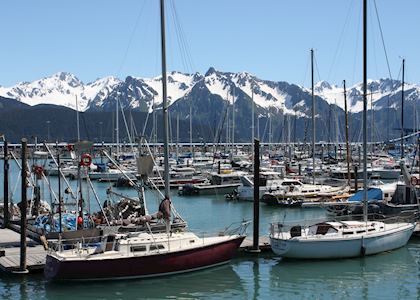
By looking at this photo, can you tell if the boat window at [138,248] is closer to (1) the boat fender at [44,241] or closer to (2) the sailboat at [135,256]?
(2) the sailboat at [135,256]

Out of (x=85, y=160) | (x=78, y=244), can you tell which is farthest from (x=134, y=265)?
(x=85, y=160)

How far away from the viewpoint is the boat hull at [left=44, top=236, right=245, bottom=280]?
98.5 feet

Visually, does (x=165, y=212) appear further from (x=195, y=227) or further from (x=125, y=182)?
(x=125, y=182)

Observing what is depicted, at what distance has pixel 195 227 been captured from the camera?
50.5 m

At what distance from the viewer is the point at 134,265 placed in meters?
30.8

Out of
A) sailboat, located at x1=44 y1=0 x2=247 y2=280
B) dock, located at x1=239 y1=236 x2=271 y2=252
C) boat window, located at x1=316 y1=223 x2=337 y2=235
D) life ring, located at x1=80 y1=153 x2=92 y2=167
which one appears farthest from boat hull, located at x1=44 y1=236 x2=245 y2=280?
life ring, located at x1=80 y1=153 x2=92 y2=167

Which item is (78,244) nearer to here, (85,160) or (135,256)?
(135,256)

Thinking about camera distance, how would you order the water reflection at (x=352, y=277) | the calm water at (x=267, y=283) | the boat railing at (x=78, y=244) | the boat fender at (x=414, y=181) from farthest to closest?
the boat fender at (x=414, y=181) → the boat railing at (x=78, y=244) → the water reflection at (x=352, y=277) → the calm water at (x=267, y=283)

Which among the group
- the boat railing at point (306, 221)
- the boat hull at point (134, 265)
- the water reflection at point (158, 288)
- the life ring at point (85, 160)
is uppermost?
the life ring at point (85, 160)

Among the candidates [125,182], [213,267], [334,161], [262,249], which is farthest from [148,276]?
[334,161]

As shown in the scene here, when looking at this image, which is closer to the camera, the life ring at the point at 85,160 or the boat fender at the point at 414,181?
the life ring at the point at 85,160

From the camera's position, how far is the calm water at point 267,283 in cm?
2973

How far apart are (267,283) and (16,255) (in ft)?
40.8

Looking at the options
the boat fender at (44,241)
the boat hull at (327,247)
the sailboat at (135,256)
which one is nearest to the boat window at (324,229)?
the boat hull at (327,247)
